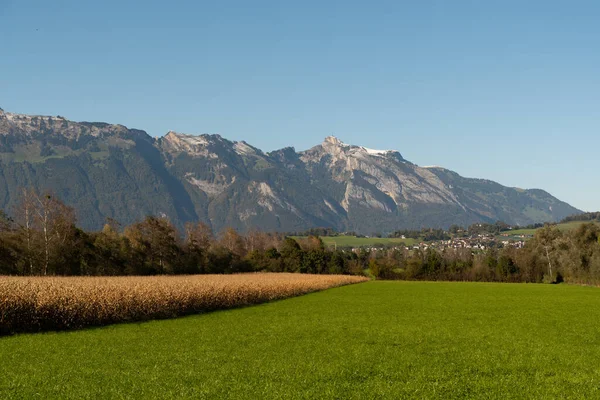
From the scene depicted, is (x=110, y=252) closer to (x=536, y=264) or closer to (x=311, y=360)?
(x=311, y=360)

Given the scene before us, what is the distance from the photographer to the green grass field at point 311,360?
18484 millimetres

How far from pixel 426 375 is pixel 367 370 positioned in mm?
2255

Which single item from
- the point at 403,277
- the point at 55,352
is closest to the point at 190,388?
the point at 55,352

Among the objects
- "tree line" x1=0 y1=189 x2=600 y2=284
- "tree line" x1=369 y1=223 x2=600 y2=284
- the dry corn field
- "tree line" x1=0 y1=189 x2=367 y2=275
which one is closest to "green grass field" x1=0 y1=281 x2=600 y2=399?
the dry corn field

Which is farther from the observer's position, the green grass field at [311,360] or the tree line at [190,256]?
the tree line at [190,256]

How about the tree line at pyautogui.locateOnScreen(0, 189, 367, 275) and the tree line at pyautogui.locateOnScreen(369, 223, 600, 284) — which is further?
the tree line at pyautogui.locateOnScreen(369, 223, 600, 284)

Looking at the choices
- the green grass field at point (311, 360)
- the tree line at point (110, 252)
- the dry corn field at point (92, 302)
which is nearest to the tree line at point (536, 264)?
the tree line at point (110, 252)

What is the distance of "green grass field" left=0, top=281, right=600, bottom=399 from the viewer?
728 inches

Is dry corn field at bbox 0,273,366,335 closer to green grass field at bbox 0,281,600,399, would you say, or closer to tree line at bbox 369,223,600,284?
green grass field at bbox 0,281,600,399

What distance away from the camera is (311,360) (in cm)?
2406

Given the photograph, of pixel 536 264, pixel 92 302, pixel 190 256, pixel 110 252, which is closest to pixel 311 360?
pixel 92 302

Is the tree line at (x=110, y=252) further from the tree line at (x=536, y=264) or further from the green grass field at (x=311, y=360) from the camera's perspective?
the green grass field at (x=311, y=360)

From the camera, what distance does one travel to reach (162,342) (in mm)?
29578

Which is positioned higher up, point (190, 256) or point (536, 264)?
point (190, 256)
